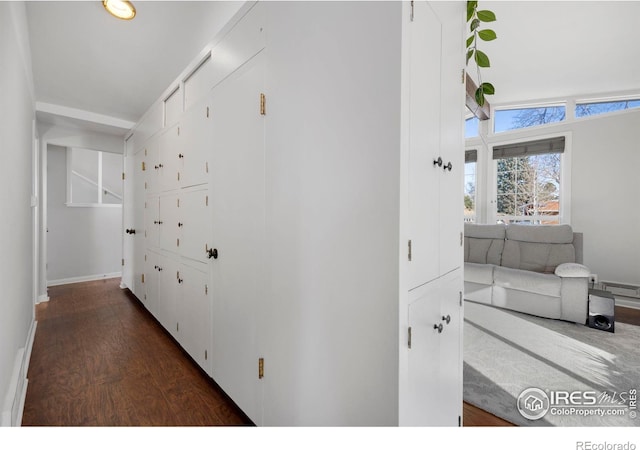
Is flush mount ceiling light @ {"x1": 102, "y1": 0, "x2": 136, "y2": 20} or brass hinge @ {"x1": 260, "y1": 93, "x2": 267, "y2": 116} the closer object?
brass hinge @ {"x1": 260, "y1": 93, "x2": 267, "y2": 116}

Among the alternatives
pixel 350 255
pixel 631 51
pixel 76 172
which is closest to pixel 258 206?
pixel 350 255

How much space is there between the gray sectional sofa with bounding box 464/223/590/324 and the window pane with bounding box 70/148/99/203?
656cm

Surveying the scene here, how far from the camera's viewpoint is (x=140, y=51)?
2.36m

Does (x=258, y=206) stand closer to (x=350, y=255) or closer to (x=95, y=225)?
(x=350, y=255)

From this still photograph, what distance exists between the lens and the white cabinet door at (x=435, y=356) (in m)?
0.97

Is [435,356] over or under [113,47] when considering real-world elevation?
under

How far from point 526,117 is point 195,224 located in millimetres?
5437

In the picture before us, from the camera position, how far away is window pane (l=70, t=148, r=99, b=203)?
4.98 m

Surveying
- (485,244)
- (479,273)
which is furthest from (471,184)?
(479,273)

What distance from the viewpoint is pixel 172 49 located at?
2344 mm

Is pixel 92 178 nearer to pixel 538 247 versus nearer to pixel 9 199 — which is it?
pixel 9 199

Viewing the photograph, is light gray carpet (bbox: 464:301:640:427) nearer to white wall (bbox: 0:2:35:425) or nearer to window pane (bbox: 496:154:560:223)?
window pane (bbox: 496:154:560:223)

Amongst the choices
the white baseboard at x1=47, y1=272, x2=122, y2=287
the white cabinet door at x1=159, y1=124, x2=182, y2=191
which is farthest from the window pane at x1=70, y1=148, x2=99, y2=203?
the white cabinet door at x1=159, y1=124, x2=182, y2=191

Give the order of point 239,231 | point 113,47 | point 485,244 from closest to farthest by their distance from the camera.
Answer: point 239,231
point 113,47
point 485,244
